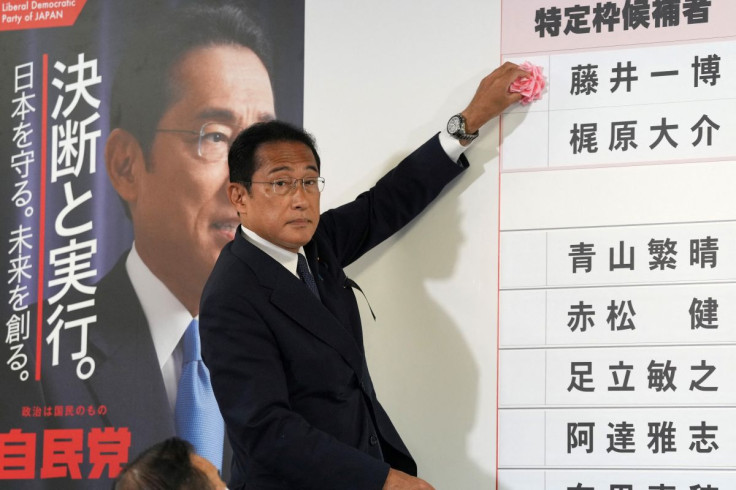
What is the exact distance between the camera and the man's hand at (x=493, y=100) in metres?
2.45

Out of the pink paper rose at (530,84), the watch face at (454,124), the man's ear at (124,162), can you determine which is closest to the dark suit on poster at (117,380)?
the man's ear at (124,162)

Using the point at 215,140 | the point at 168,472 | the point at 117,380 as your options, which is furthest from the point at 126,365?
the point at 168,472

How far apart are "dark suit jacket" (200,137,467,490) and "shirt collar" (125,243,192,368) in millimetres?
488

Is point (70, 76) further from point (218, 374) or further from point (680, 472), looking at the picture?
point (680, 472)

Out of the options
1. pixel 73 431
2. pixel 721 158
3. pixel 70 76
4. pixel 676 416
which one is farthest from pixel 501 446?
pixel 70 76

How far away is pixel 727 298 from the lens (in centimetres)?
229

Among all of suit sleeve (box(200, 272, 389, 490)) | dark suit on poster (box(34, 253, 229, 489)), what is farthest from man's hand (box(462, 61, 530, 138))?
dark suit on poster (box(34, 253, 229, 489))

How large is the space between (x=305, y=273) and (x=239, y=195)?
214 millimetres

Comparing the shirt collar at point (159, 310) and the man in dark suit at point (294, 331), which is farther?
the shirt collar at point (159, 310)

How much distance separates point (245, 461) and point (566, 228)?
33.6 inches

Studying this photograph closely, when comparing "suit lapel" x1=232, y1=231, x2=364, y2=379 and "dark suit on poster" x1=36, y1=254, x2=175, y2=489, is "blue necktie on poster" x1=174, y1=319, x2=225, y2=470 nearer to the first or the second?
"dark suit on poster" x1=36, y1=254, x2=175, y2=489

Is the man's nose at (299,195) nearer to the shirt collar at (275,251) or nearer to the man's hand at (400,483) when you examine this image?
the shirt collar at (275,251)

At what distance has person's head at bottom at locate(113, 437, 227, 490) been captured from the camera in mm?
1513

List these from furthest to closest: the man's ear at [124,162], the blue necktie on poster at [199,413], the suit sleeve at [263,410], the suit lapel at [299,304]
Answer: the man's ear at [124,162]
the blue necktie on poster at [199,413]
the suit lapel at [299,304]
the suit sleeve at [263,410]
